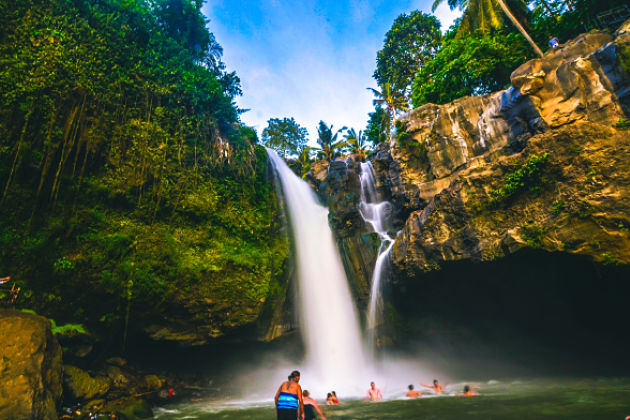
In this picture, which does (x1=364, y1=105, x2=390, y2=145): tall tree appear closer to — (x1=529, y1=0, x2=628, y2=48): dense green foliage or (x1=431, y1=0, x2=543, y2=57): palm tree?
(x1=431, y1=0, x2=543, y2=57): palm tree

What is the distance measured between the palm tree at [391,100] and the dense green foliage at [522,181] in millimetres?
20072

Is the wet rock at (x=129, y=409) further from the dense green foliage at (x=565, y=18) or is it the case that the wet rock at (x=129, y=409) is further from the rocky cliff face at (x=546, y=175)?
the dense green foliage at (x=565, y=18)

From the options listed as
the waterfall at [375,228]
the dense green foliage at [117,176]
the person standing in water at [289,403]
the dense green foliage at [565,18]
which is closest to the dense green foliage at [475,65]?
the dense green foliage at [565,18]

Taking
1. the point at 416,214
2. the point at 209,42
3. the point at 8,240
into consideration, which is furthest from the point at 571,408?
the point at 209,42

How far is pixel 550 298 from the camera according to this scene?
10695 mm

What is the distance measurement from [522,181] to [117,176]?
14922 mm

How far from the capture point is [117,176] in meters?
11.5

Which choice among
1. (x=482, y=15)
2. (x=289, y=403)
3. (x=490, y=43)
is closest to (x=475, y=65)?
(x=490, y=43)

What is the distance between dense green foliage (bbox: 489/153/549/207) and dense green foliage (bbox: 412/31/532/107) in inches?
439

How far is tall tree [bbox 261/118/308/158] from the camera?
40406mm

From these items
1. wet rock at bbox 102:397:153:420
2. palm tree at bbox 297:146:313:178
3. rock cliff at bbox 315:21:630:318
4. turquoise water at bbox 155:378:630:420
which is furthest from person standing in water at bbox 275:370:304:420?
palm tree at bbox 297:146:313:178

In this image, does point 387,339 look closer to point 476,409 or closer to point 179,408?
point 476,409

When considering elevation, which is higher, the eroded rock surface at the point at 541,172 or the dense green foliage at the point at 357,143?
the dense green foliage at the point at 357,143

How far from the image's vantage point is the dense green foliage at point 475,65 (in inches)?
703
